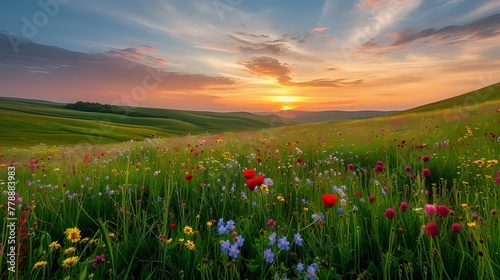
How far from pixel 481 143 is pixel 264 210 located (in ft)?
19.9

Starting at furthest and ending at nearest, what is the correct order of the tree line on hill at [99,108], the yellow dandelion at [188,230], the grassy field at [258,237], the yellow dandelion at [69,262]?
the tree line on hill at [99,108]
the yellow dandelion at [188,230]
the grassy field at [258,237]
the yellow dandelion at [69,262]

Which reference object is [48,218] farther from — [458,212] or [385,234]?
[458,212]

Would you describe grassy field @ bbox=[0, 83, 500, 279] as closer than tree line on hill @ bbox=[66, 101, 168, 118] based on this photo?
Yes

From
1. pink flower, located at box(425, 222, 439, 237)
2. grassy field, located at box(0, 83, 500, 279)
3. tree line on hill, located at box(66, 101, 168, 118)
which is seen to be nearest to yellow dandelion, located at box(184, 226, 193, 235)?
grassy field, located at box(0, 83, 500, 279)

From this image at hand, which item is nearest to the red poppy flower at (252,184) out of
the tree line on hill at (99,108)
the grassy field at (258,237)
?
the grassy field at (258,237)

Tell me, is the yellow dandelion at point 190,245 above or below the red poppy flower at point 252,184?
below

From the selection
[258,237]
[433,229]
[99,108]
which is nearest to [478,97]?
[258,237]

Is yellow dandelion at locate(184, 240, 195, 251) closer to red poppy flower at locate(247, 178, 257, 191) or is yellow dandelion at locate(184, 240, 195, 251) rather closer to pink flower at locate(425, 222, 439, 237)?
red poppy flower at locate(247, 178, 257, 191)

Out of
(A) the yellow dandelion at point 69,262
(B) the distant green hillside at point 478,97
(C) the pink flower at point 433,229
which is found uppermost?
(B) the distant green hillside at point 478,97

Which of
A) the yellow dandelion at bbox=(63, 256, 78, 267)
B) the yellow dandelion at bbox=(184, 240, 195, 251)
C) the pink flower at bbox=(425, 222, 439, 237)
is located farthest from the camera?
the yellow dandelion at bbox=(184, 240, 195, 251)

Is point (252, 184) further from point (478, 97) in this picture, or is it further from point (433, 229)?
point (478, 97)

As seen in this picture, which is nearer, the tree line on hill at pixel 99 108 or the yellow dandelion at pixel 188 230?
the yellow dandelion at pixel 188 230

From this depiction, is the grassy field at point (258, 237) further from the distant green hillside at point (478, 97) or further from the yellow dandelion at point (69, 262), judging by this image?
the distant green hillside at point (478, 97)

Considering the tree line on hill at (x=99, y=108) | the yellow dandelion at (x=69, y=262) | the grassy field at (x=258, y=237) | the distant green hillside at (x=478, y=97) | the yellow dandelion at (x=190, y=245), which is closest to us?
the yellow dandelion at (x=69, y=262)
